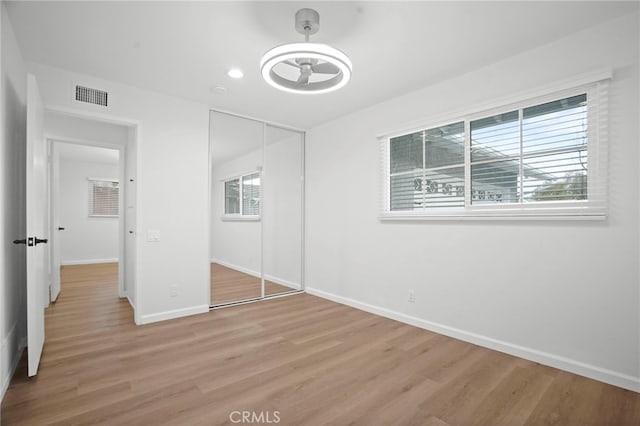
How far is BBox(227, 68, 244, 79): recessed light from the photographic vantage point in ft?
9.87

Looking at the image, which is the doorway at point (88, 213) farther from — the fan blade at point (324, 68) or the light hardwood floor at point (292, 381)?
the fan blade at point (324, 68)

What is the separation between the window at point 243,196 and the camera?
5.02m

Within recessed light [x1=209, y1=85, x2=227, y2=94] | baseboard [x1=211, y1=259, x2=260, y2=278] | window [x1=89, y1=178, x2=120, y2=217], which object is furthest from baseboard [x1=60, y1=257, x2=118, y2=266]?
recessed light [x1=209, y1=85, x2=227, y2=94]

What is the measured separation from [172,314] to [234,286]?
4.43 feet

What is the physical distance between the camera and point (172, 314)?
3.61 m

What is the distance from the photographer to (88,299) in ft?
14.5

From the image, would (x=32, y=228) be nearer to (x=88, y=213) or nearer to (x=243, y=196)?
(x=243, y=196)

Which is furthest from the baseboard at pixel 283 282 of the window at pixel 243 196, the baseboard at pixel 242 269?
the window at pixel 243 196

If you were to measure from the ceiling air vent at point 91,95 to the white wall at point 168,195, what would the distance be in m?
0.06

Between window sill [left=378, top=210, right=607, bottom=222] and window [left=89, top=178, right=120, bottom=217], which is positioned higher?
window [left=89, top=178, right=120, bottom=217]

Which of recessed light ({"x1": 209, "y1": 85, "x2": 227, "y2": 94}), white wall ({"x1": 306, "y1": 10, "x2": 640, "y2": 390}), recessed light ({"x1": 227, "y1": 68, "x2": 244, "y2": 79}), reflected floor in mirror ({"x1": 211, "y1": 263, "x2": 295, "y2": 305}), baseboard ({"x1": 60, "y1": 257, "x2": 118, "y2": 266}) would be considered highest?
recessed light ({"x1": 227, "y1": 68, "x2": 244, "y2": 79})

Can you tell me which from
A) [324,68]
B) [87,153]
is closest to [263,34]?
[324,68]

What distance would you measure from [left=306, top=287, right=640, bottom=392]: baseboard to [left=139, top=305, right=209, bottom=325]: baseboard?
6.78ft

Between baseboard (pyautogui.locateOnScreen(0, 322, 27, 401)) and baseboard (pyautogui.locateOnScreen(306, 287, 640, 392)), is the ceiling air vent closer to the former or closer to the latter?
baseboard (pyautogui.locateOnScreen(0, 322, 27, 401))
